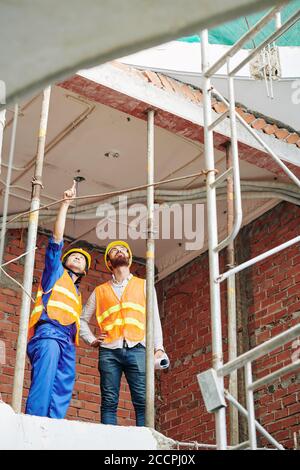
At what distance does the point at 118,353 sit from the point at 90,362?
336 cm

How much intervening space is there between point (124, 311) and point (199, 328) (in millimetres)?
3187

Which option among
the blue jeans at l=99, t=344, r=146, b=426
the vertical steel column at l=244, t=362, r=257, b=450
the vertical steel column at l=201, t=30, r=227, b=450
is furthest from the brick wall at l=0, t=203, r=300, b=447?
the vertical steel column at l=244, t=362, r=257, b=450

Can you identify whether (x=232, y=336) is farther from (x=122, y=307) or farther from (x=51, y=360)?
(x=51, y=360)

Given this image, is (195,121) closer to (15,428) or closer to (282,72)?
(282,72)

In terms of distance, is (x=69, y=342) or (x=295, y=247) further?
(x=295, y=247)

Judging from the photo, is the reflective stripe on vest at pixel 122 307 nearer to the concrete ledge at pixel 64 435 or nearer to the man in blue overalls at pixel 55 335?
the man in blue overalls at pixel 55 335

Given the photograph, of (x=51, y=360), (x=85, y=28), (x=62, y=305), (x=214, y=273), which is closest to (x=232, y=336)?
(x=62, y=305)

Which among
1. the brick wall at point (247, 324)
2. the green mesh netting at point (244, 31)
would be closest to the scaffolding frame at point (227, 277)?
the green mesh netting at point (244, 31)

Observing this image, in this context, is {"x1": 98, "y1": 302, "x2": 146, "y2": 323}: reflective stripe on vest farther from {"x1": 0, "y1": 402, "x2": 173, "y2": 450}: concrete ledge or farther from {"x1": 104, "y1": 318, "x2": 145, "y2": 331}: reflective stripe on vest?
{"x1": 0, "y1": 402, "x2": 173, "y2": 450}: concrete ledge

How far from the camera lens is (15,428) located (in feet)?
15.1

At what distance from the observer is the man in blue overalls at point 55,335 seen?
5840 millimetres

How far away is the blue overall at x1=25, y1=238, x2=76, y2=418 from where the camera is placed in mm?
5816

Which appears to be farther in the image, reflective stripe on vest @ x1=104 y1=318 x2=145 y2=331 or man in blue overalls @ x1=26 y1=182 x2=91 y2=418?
reflective stripe on vest @ x1=104 y1=318 x2=145 y2=331
